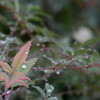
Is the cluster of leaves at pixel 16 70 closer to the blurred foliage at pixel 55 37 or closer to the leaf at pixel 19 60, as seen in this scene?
the leaf at pixel 19 60

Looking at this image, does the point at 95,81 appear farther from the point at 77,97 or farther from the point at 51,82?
the point at 51,82

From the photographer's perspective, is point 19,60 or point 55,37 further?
point 55,37

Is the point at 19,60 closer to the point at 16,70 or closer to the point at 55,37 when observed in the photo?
the point at 16,70

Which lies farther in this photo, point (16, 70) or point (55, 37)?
point (55, 37)

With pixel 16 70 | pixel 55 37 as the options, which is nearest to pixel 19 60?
pixel 16 70

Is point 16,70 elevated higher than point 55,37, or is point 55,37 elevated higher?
point 55,37

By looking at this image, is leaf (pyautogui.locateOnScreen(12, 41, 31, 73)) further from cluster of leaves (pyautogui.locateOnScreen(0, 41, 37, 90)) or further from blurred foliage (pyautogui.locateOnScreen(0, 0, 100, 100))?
blurred foliage (pyautogui.locateOnScreen(0, 0, 100, 100))

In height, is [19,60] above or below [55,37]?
below

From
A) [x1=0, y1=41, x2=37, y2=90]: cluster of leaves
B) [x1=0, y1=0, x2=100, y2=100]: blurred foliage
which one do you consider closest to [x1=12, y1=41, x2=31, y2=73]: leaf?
[x1=0, y1=41, x2=37, y2=90]: cluster of leaves

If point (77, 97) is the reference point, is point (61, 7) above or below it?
above

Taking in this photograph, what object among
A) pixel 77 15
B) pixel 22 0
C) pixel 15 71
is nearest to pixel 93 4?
pixel 77 15
